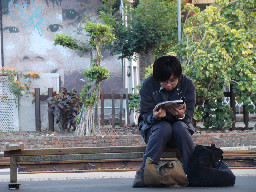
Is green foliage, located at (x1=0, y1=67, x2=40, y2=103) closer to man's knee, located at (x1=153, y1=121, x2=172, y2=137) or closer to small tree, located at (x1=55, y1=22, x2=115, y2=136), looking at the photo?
small tree, located at (x1=55, y1=22, x2=115, y2=136)

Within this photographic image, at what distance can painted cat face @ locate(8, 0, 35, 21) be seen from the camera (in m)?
18.8

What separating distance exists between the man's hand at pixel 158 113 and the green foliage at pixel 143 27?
1117 cm

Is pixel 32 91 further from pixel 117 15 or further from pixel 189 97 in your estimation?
pixel 189 97

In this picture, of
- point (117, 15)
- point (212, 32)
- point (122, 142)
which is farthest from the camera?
point (117, 15)

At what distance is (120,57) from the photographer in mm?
17547

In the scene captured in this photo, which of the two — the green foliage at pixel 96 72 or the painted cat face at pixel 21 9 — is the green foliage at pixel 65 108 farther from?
the painted cat face at pixel 21 9

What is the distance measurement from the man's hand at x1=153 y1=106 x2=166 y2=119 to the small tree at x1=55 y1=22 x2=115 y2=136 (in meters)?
7.17

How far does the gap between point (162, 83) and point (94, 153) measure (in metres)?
0.96

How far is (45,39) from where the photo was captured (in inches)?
741

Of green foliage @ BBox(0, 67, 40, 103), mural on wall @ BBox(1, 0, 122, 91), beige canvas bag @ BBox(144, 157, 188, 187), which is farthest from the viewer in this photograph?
mural on wall @ BBox(1, 0, 122, 91)

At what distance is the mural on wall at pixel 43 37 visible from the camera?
18.8 m

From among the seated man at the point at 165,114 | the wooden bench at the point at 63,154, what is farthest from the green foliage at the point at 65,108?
the wooden bench at the point at 63,154

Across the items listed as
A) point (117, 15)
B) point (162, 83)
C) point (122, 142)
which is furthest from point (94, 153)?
point (117, 15)

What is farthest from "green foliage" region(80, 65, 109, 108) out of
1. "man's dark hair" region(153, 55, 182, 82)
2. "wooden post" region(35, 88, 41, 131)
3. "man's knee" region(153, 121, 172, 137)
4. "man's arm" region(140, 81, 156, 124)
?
"man's knee" region(153, 121, 172, 137)
